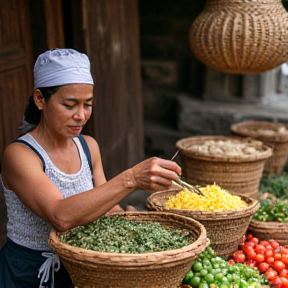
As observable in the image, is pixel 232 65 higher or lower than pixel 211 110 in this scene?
higher

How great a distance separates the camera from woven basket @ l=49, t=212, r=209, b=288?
217 centimetres

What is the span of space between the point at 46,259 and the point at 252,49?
2289 millimetres

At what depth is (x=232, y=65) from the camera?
4172 millimetres

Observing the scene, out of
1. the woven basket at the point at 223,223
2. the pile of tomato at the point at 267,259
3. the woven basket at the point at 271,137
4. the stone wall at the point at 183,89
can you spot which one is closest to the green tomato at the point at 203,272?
the woven basket at the point at 223,223

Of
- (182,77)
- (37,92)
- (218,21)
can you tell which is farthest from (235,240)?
(182,77)

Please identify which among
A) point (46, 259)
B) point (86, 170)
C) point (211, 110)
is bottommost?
point (211, 110)

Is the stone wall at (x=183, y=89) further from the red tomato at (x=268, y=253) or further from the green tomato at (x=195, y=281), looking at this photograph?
the green tomato at (x=195, y=281)

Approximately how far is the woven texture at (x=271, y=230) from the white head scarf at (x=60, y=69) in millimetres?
1717

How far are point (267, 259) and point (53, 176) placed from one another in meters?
1.47

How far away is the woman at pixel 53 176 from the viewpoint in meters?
2.28

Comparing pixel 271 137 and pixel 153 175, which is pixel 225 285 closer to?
A: pixel 153 175

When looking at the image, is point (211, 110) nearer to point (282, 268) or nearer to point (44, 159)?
point (282, 268)

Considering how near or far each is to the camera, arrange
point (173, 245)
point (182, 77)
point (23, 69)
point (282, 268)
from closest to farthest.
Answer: point (173, 245) < point (282, 268) < point (23, 69) < point (182, 77)

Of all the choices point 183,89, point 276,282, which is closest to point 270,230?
point 276,282
